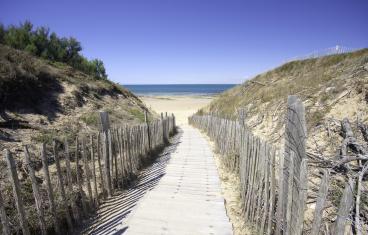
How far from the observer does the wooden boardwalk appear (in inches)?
169

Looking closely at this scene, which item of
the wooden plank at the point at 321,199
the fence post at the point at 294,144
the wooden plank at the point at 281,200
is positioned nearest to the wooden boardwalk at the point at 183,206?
the wooden plank at the point at 281,200

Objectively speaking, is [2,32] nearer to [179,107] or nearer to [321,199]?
[321,199]

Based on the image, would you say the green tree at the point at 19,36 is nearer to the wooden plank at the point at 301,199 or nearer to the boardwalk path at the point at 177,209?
the boardwalk path at the point at 177,209

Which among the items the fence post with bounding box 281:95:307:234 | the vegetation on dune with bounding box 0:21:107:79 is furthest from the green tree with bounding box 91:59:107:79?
the fence post with bounding box 281:95:307:234

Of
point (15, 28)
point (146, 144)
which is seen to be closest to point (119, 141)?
point (146, 144)

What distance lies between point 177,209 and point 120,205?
1.09 m

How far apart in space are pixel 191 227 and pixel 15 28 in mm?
17125

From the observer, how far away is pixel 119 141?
20.1ft

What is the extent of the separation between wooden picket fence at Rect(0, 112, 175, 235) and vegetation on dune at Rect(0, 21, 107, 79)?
10.5 metres

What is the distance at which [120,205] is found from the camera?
5.09m

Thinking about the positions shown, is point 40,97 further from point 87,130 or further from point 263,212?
point 263,212

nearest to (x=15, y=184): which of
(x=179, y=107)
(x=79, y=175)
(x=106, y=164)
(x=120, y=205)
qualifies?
(x=79, y=175)

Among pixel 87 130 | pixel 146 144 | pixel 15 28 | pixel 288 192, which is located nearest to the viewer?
pixel 288 192

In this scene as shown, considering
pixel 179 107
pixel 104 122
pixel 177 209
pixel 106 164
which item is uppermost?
pixel 104 122
